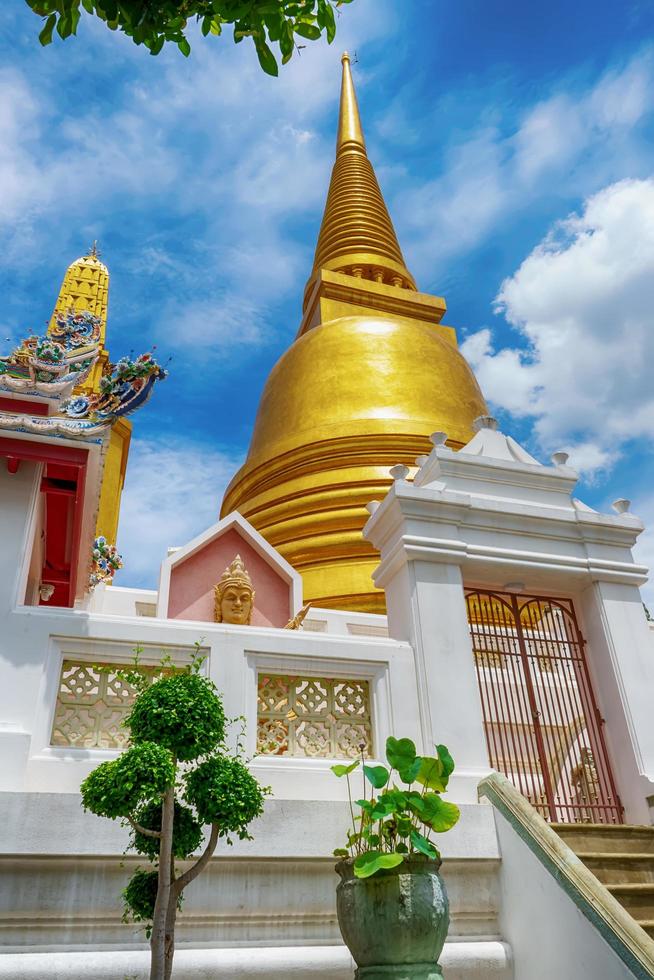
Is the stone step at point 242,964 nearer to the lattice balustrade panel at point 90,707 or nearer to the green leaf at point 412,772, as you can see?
the green leaf at point 412,772

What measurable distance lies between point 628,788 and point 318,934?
105 inches

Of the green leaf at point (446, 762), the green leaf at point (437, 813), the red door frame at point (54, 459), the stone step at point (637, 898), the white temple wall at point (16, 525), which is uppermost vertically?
the red door frame at point (54, 459)

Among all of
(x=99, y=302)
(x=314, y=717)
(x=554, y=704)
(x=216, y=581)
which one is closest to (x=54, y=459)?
(x=314, y=717)

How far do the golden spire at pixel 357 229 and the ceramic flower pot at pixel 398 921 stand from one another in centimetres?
1798

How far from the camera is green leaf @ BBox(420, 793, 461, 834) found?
13.3ft

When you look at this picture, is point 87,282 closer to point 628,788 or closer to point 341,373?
point 341,373

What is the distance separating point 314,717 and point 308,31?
3.91m

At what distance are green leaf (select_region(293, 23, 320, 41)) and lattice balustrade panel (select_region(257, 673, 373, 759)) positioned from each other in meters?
3.63

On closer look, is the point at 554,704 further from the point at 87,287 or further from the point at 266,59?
the point at 87,287

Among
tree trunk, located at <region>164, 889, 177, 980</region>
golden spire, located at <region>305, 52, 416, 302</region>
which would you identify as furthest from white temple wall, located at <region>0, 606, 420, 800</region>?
golden spire, located at <region>305, 52, 416, 302</region>

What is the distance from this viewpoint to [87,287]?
515 inches

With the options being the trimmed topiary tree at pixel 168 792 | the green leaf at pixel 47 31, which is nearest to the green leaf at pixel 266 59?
the green leaf at pixel 47 31

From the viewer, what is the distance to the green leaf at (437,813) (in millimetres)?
4039

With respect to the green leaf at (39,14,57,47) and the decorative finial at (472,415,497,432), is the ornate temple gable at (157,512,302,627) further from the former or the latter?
the green leaf at (39,14,57,47)
